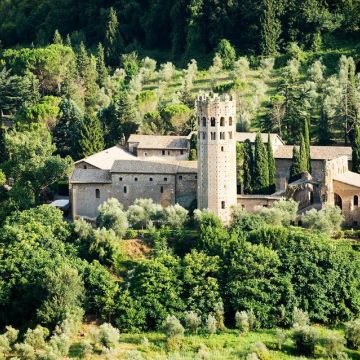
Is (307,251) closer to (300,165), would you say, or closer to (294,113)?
(300,165)

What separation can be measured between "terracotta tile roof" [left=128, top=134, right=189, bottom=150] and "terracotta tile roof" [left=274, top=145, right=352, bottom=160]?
16.0 feet

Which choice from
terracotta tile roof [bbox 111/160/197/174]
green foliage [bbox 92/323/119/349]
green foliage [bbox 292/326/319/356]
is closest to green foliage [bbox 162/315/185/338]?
green foliage [bbox 92/323/119/349]

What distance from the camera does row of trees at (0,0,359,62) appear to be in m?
74.4

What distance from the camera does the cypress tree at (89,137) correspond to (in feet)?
197

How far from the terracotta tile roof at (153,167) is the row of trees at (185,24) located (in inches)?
871

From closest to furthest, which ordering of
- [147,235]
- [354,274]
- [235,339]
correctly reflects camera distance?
[235,339], [354,274], [147,235]

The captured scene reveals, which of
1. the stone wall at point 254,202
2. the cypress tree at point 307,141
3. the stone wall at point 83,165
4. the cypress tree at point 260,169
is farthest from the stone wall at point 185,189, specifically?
the cypress tree at point 307,141

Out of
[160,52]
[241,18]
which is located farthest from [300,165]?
[160,52]

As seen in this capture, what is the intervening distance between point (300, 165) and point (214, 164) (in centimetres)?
557

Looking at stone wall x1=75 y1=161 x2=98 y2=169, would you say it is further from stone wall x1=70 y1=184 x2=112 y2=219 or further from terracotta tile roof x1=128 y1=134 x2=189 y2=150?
terracotta tile roof x1=128 y1=134 x2=189 y2=150

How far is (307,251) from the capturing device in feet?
155

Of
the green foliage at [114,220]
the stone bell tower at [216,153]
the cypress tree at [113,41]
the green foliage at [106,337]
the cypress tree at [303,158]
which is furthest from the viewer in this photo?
the cypress tree at [113,41]

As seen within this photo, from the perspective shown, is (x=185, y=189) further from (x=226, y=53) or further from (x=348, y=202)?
(x=226, y=53)

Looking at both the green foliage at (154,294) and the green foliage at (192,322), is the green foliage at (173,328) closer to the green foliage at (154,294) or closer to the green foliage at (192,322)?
the green foliage at (192,322)
